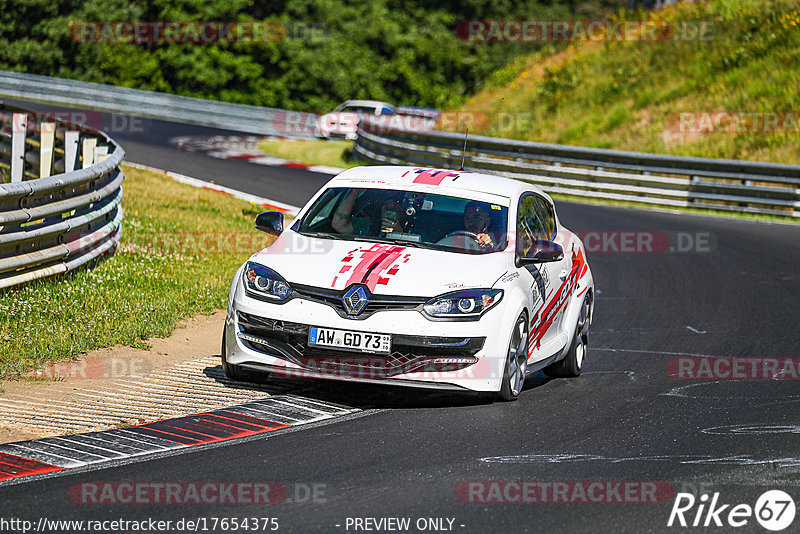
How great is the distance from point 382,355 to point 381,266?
0.65 meters

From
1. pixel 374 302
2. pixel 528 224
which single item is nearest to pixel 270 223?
pixel 374 302

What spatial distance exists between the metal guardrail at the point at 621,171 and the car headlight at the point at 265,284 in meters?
16.9

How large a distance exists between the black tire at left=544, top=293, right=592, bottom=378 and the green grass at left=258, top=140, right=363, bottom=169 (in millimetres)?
19223

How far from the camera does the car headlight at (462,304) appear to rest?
23.9ft

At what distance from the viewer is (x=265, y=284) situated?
7.53 m

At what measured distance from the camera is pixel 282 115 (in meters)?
38.9

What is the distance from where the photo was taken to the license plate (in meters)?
7.18

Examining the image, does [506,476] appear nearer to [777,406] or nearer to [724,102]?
[777,406]

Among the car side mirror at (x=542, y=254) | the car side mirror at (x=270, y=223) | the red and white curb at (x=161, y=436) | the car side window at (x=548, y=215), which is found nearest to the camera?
the red and white curb at (x=161, y=436)

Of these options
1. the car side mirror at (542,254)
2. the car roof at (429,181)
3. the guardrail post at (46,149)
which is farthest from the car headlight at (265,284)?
the guardrail post at (46,149)
